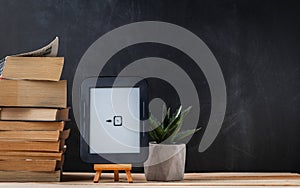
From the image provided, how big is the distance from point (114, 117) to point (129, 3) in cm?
46

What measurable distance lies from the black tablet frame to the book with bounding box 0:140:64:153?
99 millimetres

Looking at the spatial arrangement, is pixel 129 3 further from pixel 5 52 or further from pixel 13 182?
pixel 13 182

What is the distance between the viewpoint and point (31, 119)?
1.25 meters

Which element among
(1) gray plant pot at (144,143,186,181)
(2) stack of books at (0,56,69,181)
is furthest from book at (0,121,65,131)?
(1) gray plant pot at (144,143,186,181)

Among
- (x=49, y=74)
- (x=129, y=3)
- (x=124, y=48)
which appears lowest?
(x=49, y=74)

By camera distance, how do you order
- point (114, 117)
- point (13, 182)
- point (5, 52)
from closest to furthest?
point (13, 182)
point (114, 117)
point (5, 52)

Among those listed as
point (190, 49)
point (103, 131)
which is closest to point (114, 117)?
point (103, 131)

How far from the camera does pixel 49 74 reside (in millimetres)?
1257

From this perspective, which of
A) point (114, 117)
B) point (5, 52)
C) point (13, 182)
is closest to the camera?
point (13, 182)

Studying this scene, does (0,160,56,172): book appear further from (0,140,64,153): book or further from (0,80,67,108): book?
(0,80,67,108): book

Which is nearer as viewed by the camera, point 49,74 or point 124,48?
point 49,74

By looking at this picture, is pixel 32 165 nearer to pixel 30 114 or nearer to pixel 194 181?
pixel 30 114

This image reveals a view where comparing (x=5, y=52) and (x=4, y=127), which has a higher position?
(x=5, y=52)

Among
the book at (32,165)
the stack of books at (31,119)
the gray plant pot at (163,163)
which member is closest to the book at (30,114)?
the stack of books at (31,119)
